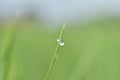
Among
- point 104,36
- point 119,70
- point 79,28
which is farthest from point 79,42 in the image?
point 119,70

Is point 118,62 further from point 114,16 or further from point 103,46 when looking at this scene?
point 114,16

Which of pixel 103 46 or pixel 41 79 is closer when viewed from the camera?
pixel 41 79

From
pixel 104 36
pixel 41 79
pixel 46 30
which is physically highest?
pixel 41 79

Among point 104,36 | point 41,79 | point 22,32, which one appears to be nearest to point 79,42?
point 104,36

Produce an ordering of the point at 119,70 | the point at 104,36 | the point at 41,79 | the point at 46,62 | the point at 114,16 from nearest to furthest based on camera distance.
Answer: the point at 41,79 < the point at 119,70 < the point at 46,62 < the point at 104,36 < the point at 114,16

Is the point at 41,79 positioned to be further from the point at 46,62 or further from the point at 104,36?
the point at 104,36

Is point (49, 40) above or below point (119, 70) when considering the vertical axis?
below

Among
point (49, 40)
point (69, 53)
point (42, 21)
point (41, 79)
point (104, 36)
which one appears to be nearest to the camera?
point (41, 79)
